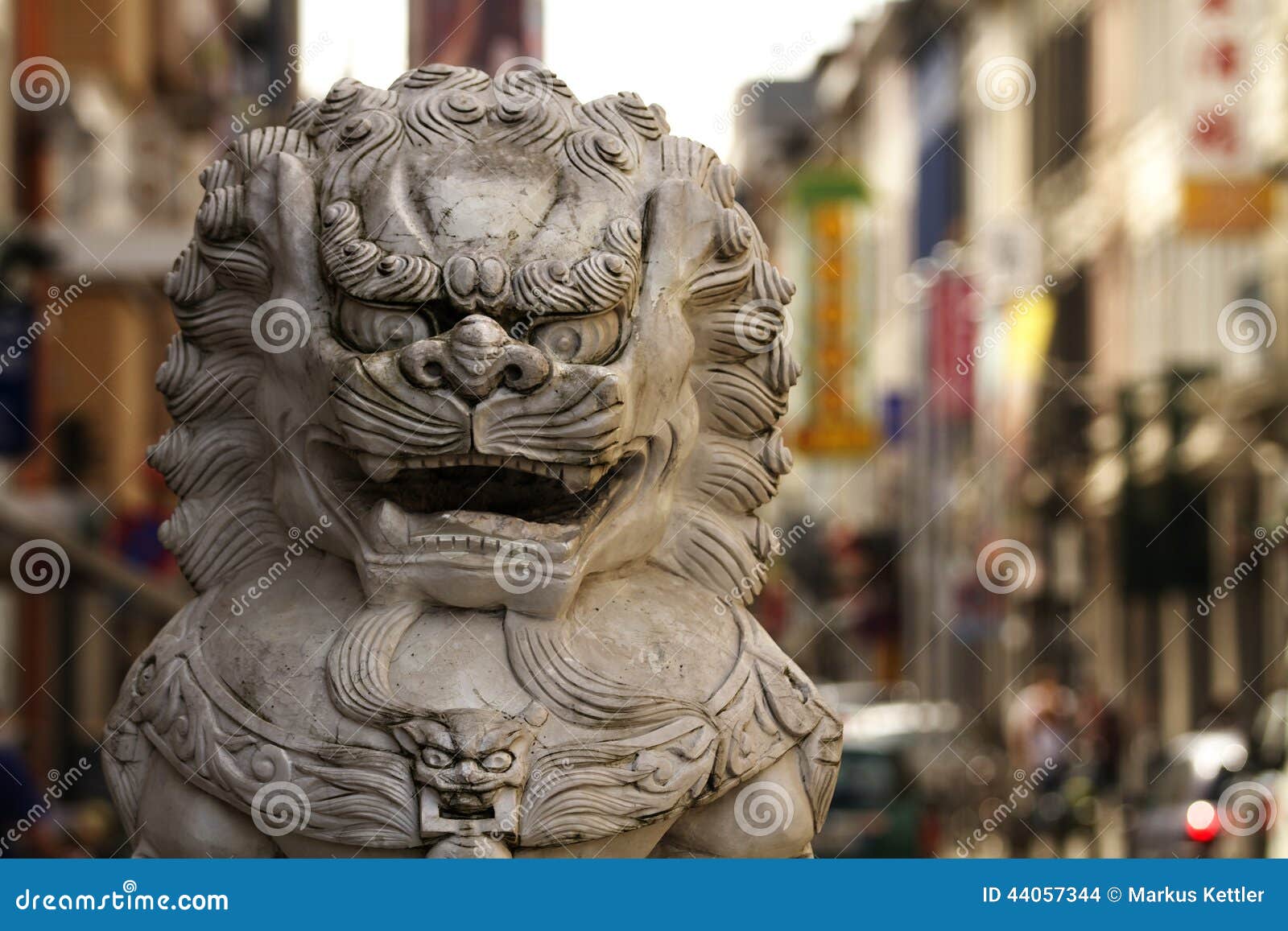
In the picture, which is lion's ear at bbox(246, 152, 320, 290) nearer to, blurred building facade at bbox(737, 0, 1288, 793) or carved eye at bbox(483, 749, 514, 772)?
carved eye at bbox(483, 749, 514, 772)

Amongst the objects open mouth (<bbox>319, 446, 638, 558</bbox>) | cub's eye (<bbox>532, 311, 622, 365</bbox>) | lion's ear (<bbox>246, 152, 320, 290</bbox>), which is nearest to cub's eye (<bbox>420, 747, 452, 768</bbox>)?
open mouth (<bbox>319, 446, 638, 558</bbox>)

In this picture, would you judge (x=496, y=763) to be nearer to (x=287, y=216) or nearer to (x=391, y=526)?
(x=391, y=526)

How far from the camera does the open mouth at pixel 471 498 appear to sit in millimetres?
3830

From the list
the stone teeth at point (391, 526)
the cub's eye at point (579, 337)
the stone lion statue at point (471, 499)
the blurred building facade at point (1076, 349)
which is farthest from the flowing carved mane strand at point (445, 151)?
the blurred building facade at point (1076, 349)

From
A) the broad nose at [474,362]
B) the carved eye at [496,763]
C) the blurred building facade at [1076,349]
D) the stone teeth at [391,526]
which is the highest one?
the broad nose at [474,362]

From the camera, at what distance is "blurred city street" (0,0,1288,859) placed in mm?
11703

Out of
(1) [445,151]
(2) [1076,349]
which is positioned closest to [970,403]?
(2) [1076,349]

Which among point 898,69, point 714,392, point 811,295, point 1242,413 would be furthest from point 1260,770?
point 898,69

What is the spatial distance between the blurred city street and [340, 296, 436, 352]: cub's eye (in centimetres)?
63

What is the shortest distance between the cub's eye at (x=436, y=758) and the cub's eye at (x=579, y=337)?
699mm

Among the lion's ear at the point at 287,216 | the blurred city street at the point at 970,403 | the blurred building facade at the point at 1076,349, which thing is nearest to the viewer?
the lion's ear at the point at 287,216

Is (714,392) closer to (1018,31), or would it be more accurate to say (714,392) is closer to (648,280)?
(648,280)

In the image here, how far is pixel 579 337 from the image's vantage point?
3877 mm

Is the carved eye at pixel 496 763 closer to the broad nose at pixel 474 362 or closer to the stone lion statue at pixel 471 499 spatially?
the stone lion statue at pixel 471 499
